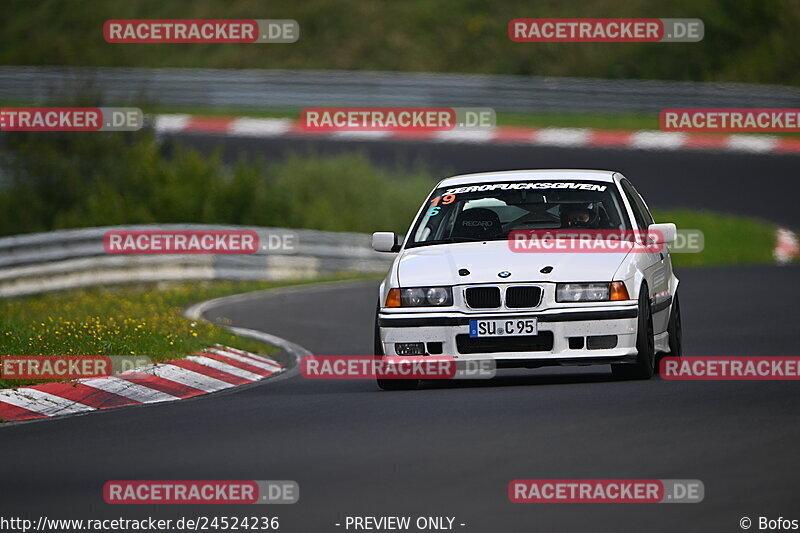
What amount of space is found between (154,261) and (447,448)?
51.5 ft

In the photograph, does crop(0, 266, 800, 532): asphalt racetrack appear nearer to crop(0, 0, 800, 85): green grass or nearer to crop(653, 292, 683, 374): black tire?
crop(653, 292, 683, 374): black tire

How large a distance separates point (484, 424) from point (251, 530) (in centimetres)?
284

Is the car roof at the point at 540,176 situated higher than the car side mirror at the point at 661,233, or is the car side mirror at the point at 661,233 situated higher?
the car roof at the point at 540,176

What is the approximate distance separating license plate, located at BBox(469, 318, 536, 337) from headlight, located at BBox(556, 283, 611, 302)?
266mm

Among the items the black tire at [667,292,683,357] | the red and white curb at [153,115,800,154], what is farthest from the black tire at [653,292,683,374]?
the red and white curb at [153,115,800,154]

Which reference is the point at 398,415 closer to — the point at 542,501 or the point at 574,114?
the point at 542,501

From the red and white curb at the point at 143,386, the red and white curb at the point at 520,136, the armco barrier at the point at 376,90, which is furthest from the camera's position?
the armco barrier at the point at 376,90

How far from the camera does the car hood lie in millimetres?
11430

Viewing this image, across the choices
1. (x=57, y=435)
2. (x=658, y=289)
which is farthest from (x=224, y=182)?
(x=57, y=435)

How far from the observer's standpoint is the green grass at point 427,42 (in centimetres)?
4247

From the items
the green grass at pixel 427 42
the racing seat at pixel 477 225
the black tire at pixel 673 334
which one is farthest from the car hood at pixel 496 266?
the green grass at pixel 427 42

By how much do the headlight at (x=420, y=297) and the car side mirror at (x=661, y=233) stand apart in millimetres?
1859

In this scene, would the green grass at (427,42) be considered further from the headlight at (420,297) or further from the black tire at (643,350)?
the headlight at (420,297)

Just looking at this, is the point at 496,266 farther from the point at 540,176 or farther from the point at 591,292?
the point at 540,176
